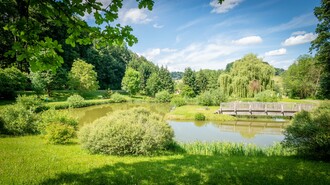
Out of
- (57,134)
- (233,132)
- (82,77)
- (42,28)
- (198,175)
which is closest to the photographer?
(42,28)

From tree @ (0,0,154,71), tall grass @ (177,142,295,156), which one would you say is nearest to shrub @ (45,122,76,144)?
tall grass @ (177,142,295,156)

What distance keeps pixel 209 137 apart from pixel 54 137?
12.8 meters

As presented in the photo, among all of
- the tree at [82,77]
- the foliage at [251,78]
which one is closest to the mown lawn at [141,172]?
the foliage at [251,78]

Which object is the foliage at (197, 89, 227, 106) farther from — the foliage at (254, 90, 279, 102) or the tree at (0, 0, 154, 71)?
the tree at (0, 0, 154, 71)

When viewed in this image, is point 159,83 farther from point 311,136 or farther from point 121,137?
point 311,136

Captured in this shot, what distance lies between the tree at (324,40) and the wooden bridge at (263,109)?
539cm

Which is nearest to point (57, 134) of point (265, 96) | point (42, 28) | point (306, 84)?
point (42, 28)

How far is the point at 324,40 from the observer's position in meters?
23.6

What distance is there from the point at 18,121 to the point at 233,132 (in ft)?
60.3

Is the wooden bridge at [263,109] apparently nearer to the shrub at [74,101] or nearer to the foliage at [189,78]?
the shrub at [74,101]

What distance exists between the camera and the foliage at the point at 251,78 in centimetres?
3528

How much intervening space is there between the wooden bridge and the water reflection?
11.0 feet

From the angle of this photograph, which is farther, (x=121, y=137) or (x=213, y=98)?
(x=213, y=98)

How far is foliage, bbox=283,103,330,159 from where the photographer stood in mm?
8961
